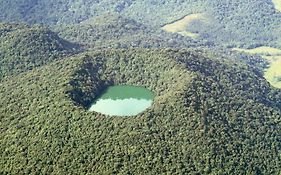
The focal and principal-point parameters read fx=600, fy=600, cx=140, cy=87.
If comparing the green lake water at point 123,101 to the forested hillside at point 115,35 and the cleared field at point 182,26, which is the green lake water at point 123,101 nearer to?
Result: the forested hillside at point 115,35

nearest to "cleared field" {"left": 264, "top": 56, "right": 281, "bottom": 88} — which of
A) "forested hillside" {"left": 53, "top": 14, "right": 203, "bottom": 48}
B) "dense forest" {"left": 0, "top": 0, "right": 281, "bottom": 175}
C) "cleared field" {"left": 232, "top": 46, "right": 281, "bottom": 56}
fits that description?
"cleared field" {"left": 232, "top": 46, "right": 281, "bottom": 56}

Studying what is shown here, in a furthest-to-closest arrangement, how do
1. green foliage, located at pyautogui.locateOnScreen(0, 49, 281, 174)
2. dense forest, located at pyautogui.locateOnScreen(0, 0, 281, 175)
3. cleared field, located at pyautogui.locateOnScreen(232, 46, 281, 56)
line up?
cleared field, located at pyautogui.locateOnScreen(232, 46, 281, 56)
dense forest, located at pyautogui.locateOnScreen(0, 0, 281, 175)
green foliage, located at pyautogui.locateOnScreen(0, 49, 281, 174)

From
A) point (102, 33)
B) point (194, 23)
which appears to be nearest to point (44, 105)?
point (102, 33)

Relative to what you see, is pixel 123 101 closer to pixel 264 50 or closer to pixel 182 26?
pixel 264 50

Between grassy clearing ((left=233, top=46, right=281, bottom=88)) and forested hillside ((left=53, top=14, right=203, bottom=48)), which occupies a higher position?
forested hillside ((left=53, top=14, right=203, bottom=48))

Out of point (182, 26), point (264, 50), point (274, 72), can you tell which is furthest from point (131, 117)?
point (182, 26)

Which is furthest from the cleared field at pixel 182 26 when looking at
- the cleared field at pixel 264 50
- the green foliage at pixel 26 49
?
the green foliage at pixel 26 49

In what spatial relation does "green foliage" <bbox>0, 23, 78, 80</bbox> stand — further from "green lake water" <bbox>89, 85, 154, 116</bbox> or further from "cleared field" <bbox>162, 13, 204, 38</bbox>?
"cleared field" <bbox>162, 13, 204, 38</bbox>
